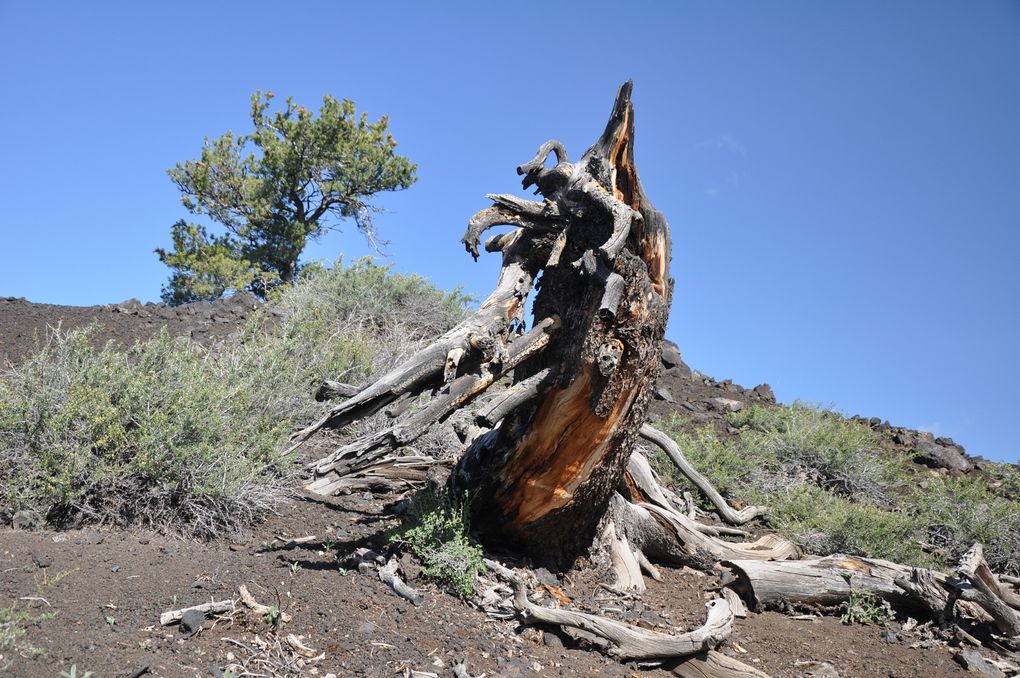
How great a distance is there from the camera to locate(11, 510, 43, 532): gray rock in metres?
5.10

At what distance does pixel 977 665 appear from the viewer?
5301mm

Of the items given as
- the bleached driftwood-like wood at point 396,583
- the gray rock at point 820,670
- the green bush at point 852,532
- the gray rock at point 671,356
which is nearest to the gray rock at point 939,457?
the gray rock at point 671,356

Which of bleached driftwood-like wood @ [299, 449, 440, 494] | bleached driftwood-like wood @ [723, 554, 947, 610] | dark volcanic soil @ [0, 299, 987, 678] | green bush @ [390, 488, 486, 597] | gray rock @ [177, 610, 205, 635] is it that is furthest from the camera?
bleached driftwood-like wood @ [299, 449, 440, 494]

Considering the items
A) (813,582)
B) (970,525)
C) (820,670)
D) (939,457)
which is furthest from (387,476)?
(939,457)

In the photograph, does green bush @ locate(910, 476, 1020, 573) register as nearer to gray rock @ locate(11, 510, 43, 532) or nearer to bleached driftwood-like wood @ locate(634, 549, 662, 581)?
bleached driftwood-like wood @ locate(634, 549, 662, 581)

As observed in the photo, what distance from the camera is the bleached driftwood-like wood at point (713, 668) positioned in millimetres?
4820

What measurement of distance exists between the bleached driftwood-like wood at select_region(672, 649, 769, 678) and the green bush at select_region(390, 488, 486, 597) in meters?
1.43

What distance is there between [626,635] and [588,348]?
1819mm

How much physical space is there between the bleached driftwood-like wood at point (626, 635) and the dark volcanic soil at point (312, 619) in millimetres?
91

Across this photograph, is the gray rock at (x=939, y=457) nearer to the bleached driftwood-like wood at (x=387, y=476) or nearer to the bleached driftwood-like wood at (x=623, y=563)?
the bleached driftwood-like wood at (x=623, y=563)

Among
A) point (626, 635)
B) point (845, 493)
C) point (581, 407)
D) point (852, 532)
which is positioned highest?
point (845, 493)

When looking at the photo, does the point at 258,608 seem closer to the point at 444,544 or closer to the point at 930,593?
the point at 444,544

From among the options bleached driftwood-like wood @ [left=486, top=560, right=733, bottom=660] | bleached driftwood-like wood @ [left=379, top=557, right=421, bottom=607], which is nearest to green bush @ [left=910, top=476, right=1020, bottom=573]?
bleached driftwood-like wood @ [left=486, top=560, right=733, bottom=660]

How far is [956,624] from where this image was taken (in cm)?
580
